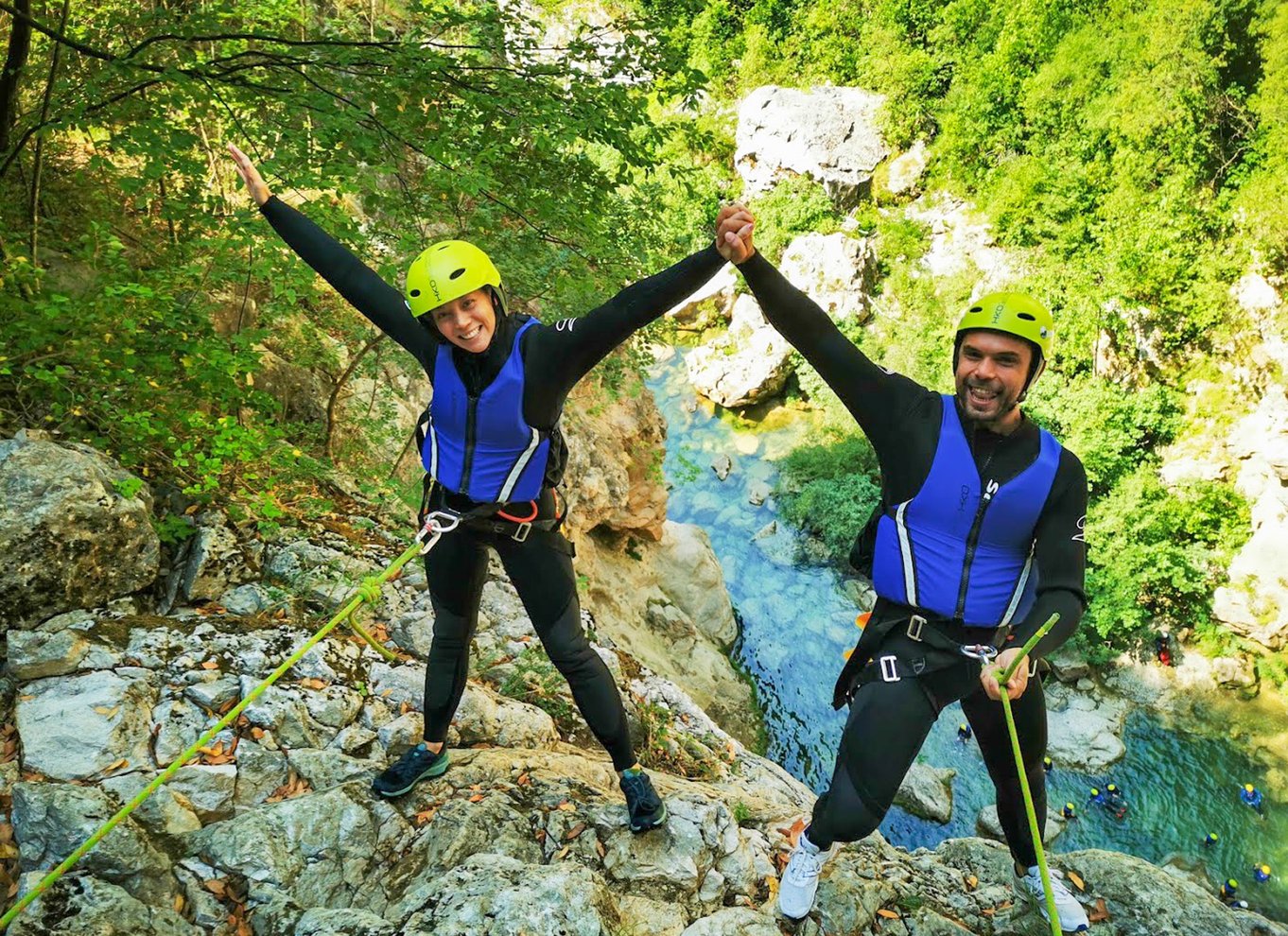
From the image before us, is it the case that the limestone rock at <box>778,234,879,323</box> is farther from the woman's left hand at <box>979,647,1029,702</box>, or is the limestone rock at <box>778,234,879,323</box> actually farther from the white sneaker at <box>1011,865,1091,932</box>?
the woman's left hand at <box>979,647,1029,702</box>

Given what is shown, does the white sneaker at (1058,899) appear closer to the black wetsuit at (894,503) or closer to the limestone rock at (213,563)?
the black wetsuit at (894,503)

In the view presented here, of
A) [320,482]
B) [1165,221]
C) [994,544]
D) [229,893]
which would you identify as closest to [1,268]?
[320,482]

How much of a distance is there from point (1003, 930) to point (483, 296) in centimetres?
359

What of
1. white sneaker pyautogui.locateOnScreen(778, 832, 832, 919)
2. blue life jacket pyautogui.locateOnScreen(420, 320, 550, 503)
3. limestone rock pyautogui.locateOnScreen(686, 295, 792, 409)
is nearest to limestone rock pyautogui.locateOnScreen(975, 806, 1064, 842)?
white sneaker pyautogui.locateOnScreen(778, 832, 832, 919)

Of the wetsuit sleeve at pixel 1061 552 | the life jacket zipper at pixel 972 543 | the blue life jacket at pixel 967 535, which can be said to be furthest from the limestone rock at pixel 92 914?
the wetsuit sleeve at pixel 1061 552

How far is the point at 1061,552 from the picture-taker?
2.32 metres

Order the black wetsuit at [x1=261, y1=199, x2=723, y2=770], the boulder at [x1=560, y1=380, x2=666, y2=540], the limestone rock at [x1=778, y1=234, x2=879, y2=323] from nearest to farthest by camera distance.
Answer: the black wetsuit at [x1=261, y1=199, x2=723, y2=770] → the boulder at [x1=560, y1=380, x2=666, y2=540] → the limestone rock at [x1=778, y1=234, x2=879, y2=323]

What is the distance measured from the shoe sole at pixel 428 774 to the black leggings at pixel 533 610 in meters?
0.43

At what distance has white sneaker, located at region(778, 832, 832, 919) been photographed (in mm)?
2689

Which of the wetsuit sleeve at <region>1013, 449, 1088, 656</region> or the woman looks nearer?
the wetsuit sleeve at <region>1013, 449, 1088, 656</region>

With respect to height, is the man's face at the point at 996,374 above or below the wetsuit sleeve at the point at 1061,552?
above

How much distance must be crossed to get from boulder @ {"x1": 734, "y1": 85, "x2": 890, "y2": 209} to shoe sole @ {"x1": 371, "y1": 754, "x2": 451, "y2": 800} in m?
22.5

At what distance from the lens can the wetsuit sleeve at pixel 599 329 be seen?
7.33 feet

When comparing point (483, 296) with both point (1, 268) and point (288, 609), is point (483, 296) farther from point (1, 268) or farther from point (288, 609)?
point (1, 268)
